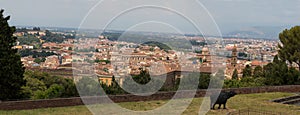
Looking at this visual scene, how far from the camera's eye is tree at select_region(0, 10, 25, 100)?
11945 mm

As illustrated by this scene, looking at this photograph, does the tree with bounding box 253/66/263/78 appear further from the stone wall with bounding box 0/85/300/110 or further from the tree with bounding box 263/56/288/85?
the stone wall with bounding box 0/85/300/110

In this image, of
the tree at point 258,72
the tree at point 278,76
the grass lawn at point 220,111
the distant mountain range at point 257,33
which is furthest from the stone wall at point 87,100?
the distant mountain range at point 257,33

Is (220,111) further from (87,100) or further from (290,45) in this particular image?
(290,45)

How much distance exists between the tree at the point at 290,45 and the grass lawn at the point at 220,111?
10445mm

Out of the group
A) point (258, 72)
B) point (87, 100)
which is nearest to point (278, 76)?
point (258, 72)

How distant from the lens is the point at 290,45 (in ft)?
81.2

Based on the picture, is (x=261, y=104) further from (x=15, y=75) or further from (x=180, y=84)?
(x=15, y=75)

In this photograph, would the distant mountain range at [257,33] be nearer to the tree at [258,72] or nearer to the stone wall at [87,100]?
the tree at [258,72]

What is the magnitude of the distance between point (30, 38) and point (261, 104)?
128 feet

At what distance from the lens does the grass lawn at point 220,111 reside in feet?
35.1

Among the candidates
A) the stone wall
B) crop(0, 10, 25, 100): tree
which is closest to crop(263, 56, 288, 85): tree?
the stone wall

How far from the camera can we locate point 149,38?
51.6 ft

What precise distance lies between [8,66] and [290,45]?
19.7 m

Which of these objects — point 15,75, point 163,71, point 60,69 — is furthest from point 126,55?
point 60,69
